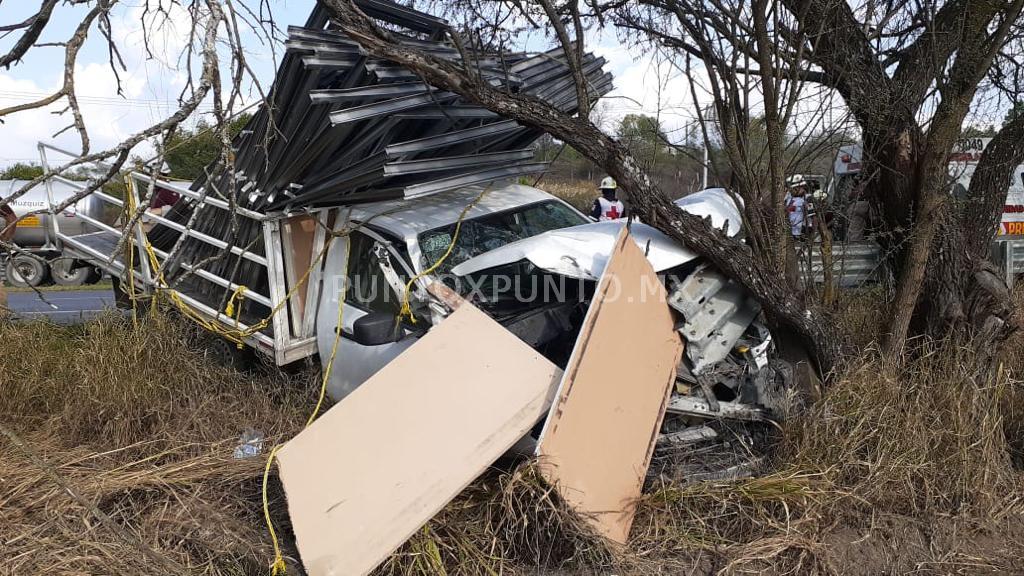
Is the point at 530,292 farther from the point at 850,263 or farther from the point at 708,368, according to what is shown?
the point at 850,263

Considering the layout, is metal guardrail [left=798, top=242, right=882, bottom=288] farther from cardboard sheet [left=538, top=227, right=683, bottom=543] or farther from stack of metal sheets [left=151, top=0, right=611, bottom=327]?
stack of metal sheets [left=151, top=0, right=611, bottom=327]

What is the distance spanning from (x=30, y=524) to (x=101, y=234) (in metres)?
3.74

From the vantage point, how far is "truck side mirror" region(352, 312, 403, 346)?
3.63 metres

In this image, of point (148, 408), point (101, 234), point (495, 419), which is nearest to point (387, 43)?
point (495, 419)

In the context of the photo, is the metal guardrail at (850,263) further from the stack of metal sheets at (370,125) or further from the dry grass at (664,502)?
the stack of metal sheets at (370,125)

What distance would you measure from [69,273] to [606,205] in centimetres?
978

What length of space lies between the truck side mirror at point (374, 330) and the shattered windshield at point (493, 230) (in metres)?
0.63

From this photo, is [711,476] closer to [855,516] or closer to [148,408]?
[855,516]

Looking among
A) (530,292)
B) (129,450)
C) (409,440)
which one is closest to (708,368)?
(530,292)

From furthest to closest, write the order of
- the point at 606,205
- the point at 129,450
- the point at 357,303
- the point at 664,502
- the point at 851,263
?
the point at 606,205 → the point at 851,263 → the point at 357,303 → the point at 129,450 → the point at 664,502

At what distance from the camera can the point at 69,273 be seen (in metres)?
12.1

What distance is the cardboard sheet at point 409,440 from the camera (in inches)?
112

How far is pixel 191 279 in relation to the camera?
545cm

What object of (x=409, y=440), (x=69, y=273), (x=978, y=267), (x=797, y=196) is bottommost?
(x=69, y=273)
